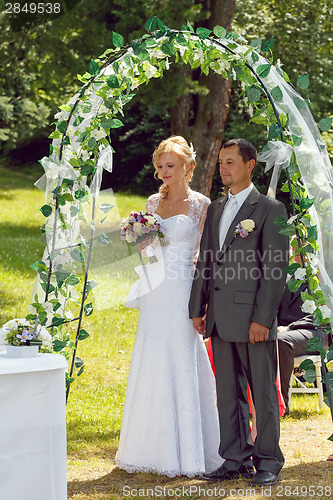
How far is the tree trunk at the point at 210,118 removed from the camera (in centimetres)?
1166

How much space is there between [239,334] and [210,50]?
1790 mm

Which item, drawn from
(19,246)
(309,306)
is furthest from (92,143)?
(19,246)

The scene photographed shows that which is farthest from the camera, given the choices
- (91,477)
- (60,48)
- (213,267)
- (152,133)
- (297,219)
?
(152,133)

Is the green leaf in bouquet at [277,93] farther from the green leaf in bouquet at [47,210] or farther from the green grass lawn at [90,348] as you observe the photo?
the green grass lawn at [90,348]

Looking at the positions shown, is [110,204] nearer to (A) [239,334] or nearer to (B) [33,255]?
(A) [239,334]

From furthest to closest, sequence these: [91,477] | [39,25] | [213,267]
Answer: [39,25], [91,477], [213,267]

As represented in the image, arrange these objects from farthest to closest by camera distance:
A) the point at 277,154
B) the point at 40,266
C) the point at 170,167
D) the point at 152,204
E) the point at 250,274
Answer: the point at 152,204 → the point at 170,167 → the point at 40,266 → the point at 250,274 → the point at 277,154

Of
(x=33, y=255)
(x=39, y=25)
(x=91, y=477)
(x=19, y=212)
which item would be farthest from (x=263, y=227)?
(x=19, y=212)

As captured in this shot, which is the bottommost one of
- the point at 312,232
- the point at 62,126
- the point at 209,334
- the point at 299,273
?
the point at 209,334

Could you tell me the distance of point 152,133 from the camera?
2019 centimetres

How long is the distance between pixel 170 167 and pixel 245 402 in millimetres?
1636

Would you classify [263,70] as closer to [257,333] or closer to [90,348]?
[257,333]

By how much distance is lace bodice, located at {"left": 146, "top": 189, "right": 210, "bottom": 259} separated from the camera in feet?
15.6

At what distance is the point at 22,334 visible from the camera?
3670 millimetres
